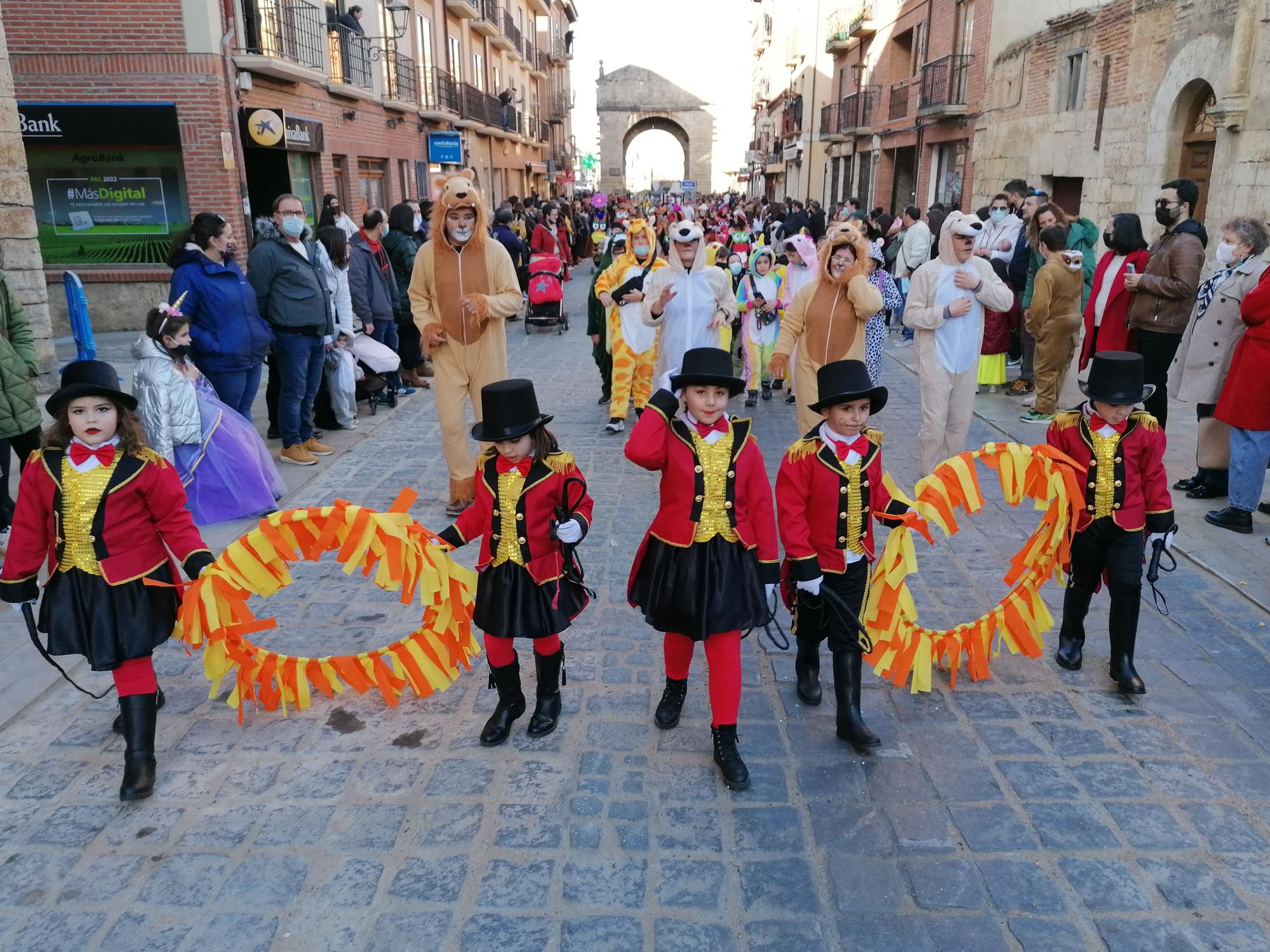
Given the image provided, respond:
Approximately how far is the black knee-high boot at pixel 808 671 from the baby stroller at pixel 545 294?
1118 cm

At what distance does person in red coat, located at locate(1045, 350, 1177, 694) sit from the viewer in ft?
13.4

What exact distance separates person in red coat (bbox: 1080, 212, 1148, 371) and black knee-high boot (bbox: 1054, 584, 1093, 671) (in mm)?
3964

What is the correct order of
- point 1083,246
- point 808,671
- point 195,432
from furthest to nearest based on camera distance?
point 1083,246
point 195,432
point 808,671

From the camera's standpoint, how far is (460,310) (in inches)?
252

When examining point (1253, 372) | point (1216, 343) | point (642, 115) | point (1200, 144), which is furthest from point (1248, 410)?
point (642, 115)

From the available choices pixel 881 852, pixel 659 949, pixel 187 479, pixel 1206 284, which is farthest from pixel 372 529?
pixel 1206 284

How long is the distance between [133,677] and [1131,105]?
1437cm

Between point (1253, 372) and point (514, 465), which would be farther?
point (1253, 372)

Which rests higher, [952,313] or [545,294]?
[952,313]

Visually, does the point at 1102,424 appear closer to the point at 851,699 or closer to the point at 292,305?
the point at 851,699

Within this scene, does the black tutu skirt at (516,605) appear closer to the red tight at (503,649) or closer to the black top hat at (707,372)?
the red tight at (503,649)

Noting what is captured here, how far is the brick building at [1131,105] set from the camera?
10.5 meters

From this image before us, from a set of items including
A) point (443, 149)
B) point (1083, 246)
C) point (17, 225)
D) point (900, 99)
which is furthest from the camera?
point (443, 149)

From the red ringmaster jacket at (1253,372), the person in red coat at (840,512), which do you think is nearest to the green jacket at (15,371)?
the person in red coat at (840,512)
